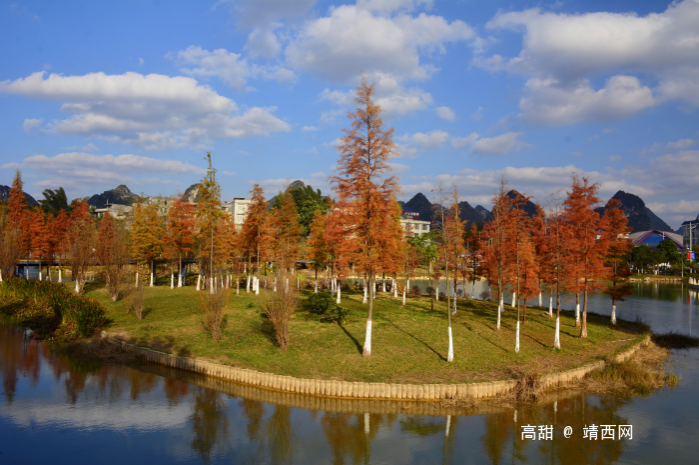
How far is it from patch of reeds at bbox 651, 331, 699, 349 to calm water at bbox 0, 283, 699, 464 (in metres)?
14.5

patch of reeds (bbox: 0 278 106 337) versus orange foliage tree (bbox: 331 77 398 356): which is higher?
orange foliage tree (bbox: 331 77 398 356)

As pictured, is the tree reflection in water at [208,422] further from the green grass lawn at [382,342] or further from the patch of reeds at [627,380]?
the patch of reeds at [627,380]

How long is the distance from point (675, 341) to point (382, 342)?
2758 cm

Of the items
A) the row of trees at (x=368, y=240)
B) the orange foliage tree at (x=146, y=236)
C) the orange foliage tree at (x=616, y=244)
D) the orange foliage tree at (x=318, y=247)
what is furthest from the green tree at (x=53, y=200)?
the orange foliage tree at (x=616, y=244)

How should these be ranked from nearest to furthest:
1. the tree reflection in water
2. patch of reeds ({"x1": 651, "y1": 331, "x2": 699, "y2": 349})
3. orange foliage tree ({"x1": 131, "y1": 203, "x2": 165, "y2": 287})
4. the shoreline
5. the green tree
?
the tree reflection in water
the shoreline
patch of reeds ({"x1": 651, "y1": 331, "x2": 699, "y2": 349})
orange foliage tree ({"x1": 131, "y1": 203, "x2": 165, "y2": 287})
the green tree

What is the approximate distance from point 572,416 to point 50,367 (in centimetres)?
2773

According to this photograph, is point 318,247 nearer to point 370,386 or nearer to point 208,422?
point 370,386

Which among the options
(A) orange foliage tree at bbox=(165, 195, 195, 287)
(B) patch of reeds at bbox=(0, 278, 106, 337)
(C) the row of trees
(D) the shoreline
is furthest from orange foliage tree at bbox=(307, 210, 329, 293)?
(D) the shoreline

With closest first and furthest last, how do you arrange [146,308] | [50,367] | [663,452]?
[663,452]
[50,367]
[146,308]

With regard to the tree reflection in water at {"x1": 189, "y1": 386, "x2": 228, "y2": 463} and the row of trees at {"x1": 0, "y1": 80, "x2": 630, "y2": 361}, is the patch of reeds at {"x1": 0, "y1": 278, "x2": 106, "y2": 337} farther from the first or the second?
the tree reflection in water at {"x1": 189, "y1": 386, "x2": 228, "y2": 463}

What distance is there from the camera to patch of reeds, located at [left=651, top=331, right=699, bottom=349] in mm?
35781

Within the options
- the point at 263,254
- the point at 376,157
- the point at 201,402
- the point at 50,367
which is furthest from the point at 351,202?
the point at 263,254

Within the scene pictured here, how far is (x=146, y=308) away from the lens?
122 feet

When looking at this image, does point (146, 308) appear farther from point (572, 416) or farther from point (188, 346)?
point (572, 416)
